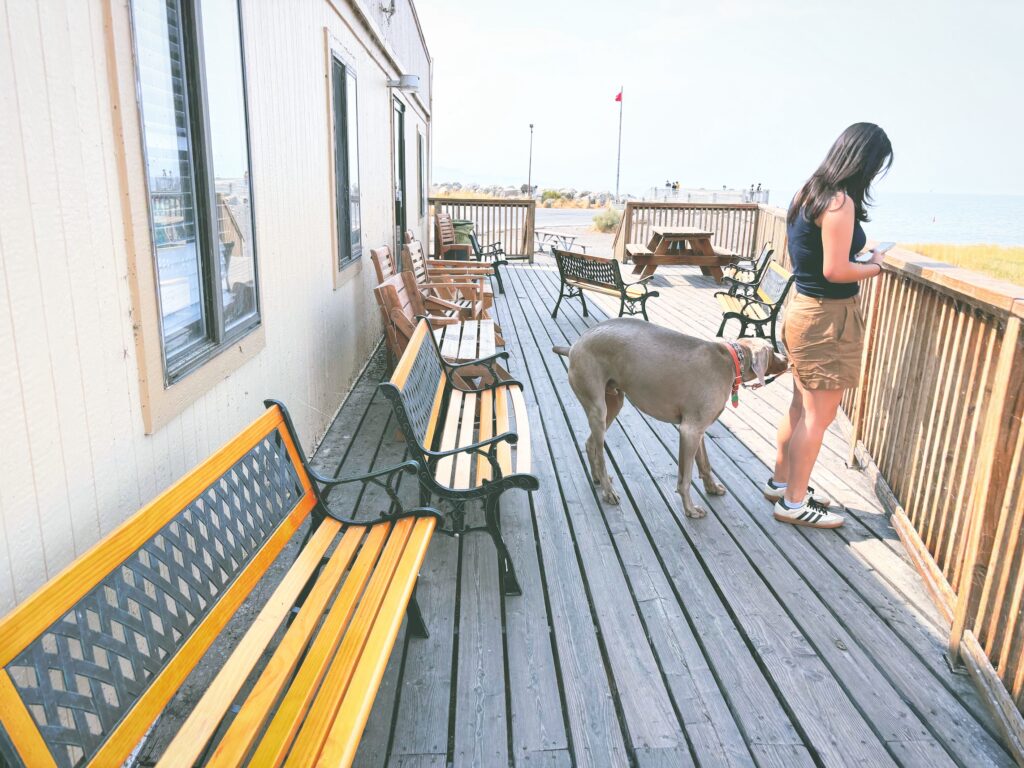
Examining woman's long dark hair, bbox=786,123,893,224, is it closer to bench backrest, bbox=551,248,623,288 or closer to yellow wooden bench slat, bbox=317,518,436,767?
yellow wooden bench slat, bbox=317,518,436,767

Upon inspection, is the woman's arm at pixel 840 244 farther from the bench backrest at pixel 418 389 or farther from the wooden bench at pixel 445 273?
the wooden bench at pixel 445 273

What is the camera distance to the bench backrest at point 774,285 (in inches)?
305

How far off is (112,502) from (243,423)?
1.26 m

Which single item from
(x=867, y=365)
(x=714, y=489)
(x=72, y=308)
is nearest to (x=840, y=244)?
(x=714, y=489)

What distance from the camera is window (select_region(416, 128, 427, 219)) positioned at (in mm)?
13109

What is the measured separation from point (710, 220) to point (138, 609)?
48.4 ft

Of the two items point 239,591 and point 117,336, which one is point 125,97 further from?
point 239,591

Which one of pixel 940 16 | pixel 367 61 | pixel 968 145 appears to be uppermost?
pixel 940 16

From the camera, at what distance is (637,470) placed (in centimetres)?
444

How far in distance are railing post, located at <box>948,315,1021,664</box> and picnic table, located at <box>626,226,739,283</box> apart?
9812 millimetres

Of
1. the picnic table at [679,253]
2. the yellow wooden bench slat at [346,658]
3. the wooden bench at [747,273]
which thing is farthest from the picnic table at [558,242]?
the yellow wooden bench slat at [346,658]

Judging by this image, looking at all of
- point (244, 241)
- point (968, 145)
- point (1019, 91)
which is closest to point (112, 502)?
point (244, 241)

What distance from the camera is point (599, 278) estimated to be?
872cm

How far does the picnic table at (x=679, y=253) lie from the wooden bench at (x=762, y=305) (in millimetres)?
2821
